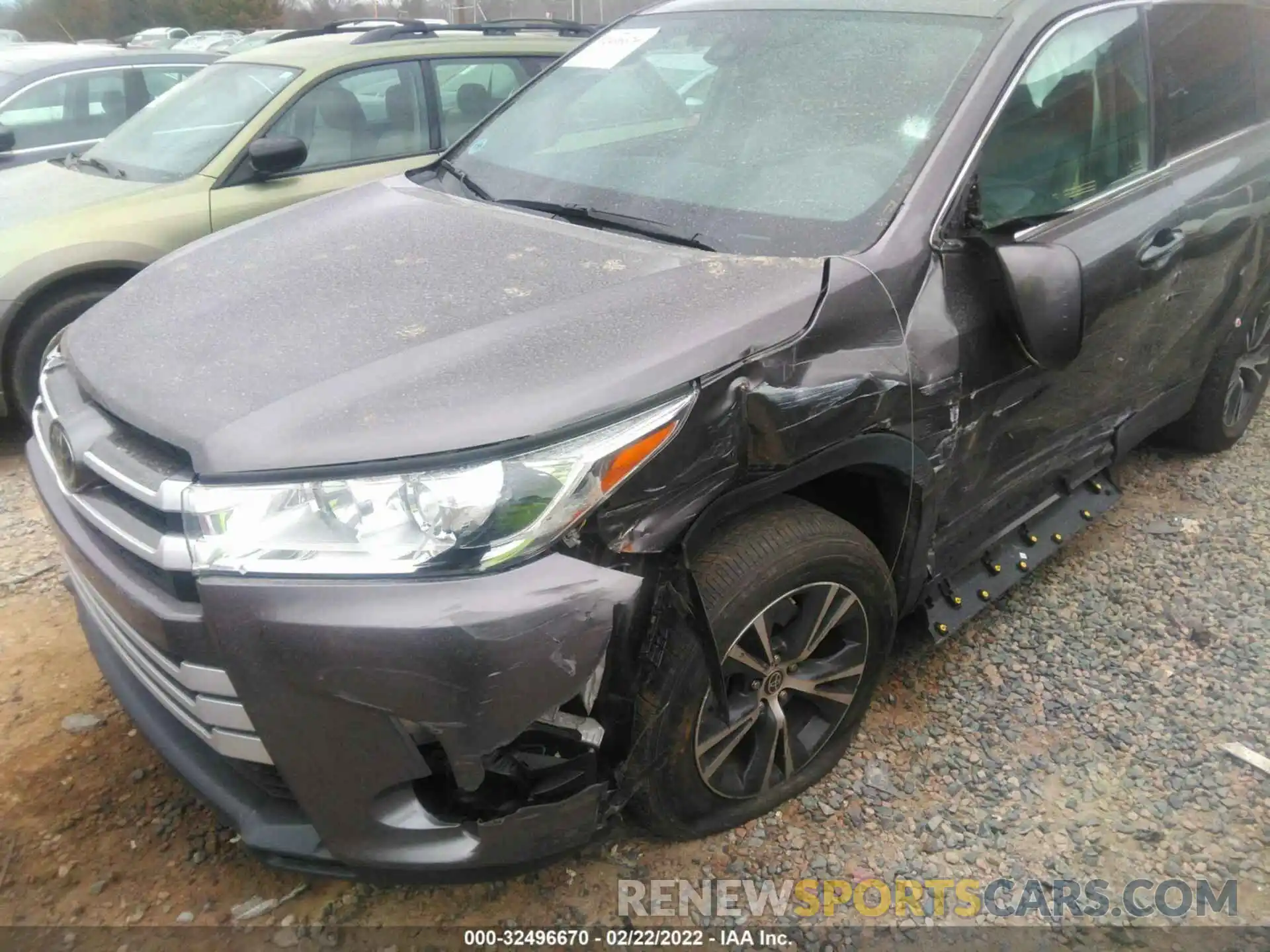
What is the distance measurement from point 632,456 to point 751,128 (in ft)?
4.21

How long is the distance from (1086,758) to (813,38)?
7.07 ft

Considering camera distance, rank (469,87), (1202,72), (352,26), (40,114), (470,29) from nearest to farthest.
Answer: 1. (1202,72)
2. (469,87)
3. (470,29)
4. (352,26)
5. (40,114)

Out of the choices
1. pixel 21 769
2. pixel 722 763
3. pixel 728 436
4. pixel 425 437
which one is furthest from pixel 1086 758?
pixel 21 769

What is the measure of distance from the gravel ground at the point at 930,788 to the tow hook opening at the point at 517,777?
412 mm

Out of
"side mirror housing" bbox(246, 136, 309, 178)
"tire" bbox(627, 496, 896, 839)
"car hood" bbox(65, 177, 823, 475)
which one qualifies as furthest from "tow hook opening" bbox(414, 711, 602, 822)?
"side mirror housing" bbox(246, 136, 309, 178)

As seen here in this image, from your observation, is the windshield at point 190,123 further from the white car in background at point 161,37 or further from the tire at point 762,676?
the white car in background at point 161,37

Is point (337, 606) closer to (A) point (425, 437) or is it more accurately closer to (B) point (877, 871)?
(A) point (425, 437)

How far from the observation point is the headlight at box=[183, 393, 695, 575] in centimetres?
159

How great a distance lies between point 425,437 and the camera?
5.26ft

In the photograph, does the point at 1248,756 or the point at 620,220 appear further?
the point at 1248,756

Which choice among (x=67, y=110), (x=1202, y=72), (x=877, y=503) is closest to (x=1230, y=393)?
(x=1202, y=72)

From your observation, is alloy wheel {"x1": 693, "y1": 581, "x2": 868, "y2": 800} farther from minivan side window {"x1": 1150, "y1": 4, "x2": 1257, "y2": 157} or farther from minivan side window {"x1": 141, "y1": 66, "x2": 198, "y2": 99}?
minivan side window {"x1": 141, "y1": 66, "x2": 198, "y2": 99}

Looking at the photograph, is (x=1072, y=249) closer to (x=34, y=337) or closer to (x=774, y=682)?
(x=774, y=682)

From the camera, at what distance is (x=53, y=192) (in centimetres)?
450
